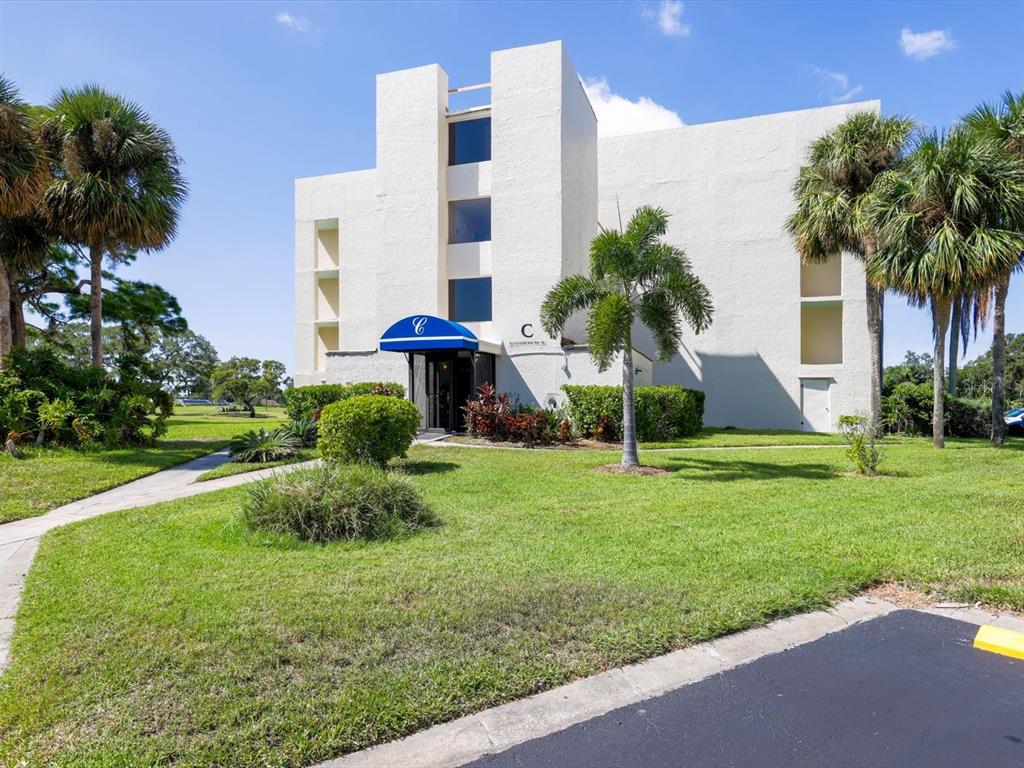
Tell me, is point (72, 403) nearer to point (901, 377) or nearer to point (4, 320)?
point (4, 320)

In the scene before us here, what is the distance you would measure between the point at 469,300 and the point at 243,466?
37.3ft

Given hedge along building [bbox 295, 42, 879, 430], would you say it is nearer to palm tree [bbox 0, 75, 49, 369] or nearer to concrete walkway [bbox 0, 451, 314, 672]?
concrete walkway [bbox 0, 451, 314, 672]

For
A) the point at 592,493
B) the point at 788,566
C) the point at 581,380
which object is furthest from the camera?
the point at 581,380

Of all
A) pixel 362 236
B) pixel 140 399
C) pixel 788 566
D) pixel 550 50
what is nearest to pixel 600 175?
pixel 550 50

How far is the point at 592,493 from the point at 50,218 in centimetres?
1666

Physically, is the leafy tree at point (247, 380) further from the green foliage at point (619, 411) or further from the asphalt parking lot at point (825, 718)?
the asphalt parking lot at point (825, 718)

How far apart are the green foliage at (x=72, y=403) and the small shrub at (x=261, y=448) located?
113 inches

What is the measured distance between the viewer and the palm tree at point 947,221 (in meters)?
14.0

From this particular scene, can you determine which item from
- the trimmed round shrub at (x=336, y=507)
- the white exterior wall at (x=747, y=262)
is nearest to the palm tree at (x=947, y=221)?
the white exterior wall at (x=747, y=262)

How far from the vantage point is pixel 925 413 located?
805 inches

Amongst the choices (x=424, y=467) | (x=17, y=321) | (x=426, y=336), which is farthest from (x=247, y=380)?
(x=424, y=467)

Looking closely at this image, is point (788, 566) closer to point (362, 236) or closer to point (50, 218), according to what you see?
point (50, 218)

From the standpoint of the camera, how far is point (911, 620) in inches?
173

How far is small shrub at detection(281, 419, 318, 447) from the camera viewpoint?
48.3 ft
